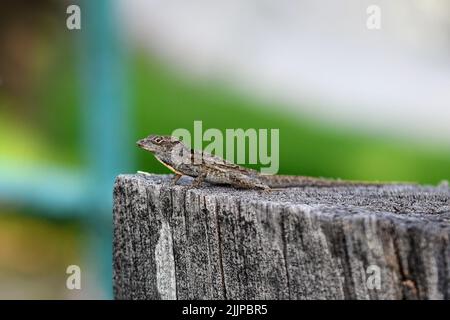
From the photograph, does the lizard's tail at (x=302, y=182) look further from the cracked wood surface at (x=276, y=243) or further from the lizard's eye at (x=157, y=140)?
the lizard's eye at (x=157, y=140)

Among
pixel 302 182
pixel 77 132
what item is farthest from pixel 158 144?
pixel 77 132

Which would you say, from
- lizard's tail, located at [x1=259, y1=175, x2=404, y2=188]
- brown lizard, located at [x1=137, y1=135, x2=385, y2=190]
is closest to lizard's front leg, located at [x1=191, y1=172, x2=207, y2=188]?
brown lizard, located at [x1=137, y1=135, x2=385, y2=190]

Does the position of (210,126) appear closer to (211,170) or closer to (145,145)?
(145,145)

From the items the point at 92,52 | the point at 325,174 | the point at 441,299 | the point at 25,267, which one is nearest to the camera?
the point at 441,299
